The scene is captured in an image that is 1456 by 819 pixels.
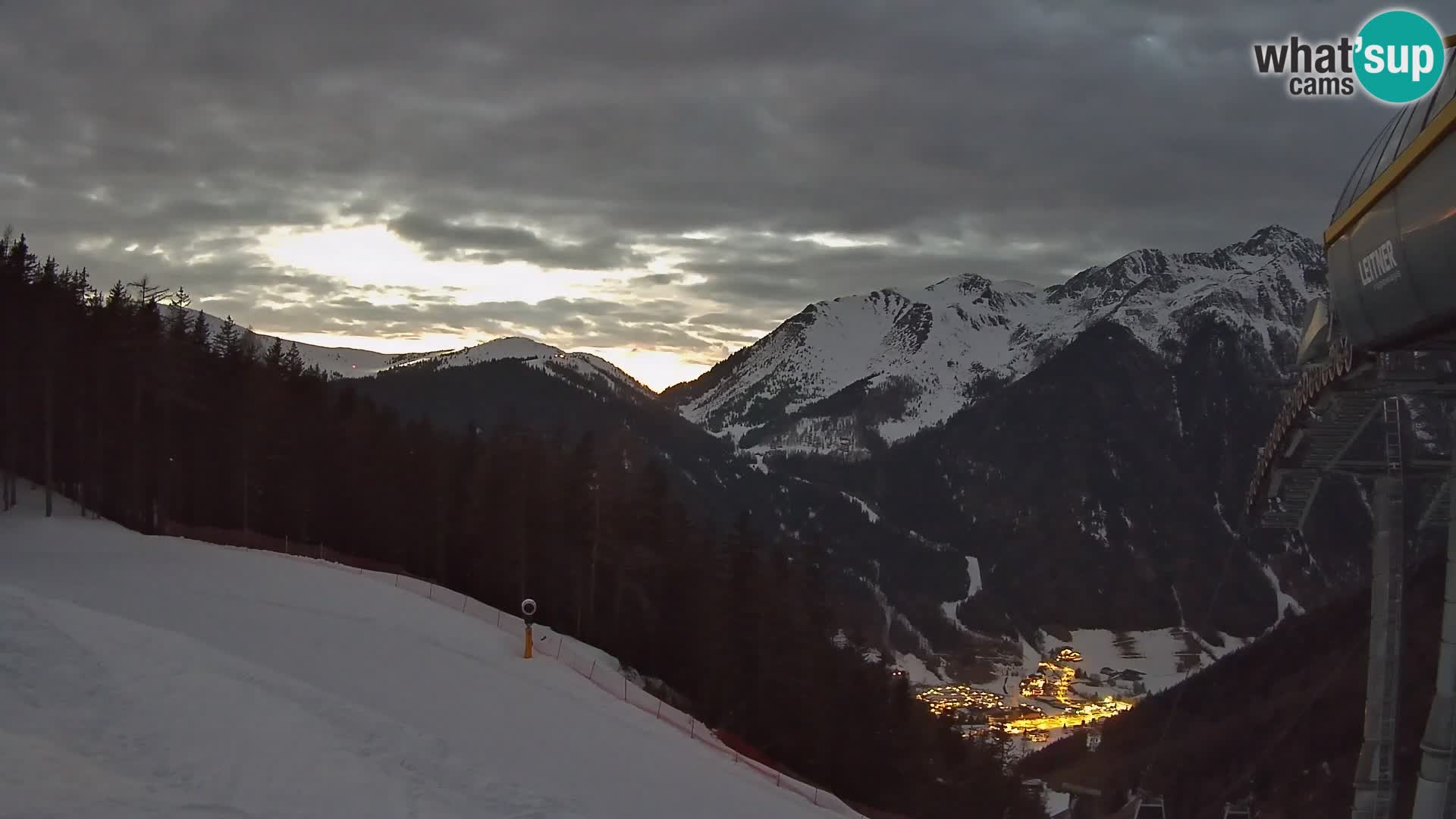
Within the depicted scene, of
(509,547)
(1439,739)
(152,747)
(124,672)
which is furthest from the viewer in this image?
(509,547)

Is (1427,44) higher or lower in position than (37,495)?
higher

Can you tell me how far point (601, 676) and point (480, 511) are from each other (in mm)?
22815

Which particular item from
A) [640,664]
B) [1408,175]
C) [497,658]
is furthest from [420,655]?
[640,664]

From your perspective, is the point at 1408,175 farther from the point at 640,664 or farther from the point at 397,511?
the point at 397,511

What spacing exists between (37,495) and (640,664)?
1143 inches

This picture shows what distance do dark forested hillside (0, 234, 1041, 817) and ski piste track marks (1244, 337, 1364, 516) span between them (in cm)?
2676

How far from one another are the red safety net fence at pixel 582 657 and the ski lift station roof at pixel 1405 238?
18.7m

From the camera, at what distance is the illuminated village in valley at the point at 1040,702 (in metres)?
140

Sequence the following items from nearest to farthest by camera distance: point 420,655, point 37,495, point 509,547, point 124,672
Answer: point 124,672 < point 420,655 < point 37,495 < point 509,547

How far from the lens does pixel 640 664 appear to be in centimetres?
5031

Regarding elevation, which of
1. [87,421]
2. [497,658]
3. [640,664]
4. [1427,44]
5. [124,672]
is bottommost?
[640,664]

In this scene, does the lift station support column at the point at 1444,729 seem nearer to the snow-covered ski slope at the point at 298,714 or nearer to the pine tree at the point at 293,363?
the snow-covered ski slope at the point at 298,714

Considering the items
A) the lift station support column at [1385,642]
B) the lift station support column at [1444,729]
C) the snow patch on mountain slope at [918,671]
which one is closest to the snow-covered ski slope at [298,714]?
the lift station support column at [1385,642]

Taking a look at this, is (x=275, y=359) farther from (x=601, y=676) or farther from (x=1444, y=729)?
(x=1444, y=729)
